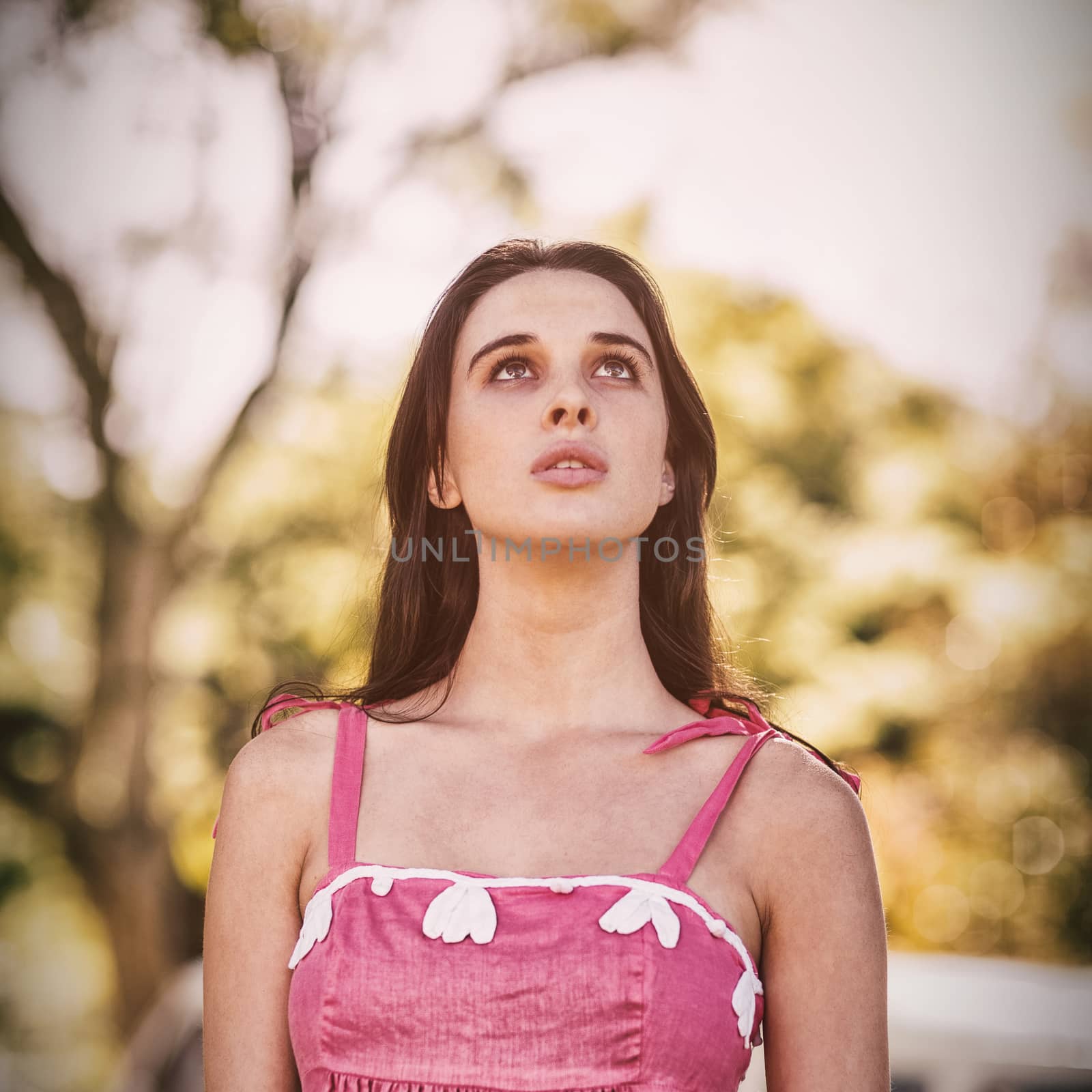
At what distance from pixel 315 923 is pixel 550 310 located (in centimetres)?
115

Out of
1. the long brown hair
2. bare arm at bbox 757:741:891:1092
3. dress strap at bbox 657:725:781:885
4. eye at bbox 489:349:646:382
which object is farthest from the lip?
bare arm at bbox 757:741:891:1092

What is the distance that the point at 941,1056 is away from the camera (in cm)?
440

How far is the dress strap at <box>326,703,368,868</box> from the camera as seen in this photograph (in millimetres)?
2129

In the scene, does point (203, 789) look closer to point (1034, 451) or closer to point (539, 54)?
point (539, 54)

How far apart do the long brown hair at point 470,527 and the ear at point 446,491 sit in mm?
17

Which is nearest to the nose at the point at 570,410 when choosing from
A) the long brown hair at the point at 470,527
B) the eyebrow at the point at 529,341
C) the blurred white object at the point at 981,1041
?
the eyebrow at the point at 529,341

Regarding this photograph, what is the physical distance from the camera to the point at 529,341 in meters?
2.41

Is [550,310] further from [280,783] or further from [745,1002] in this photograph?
[745,1002]

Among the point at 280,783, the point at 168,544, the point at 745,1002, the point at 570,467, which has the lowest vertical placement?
the point at 168,544

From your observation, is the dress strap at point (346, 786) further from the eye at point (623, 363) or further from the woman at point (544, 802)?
the eye at point (623, 363)

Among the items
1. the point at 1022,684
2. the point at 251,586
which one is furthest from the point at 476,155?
the point at 1022,684

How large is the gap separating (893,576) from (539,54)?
173 inches

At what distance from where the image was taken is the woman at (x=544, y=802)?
1.95 metres

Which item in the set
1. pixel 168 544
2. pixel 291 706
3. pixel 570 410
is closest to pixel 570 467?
pixel 570 410
